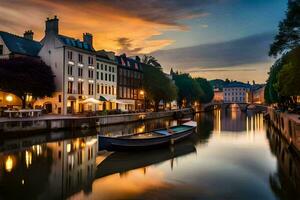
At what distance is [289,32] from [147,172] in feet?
55.7

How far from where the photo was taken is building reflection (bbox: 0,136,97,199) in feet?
51.1

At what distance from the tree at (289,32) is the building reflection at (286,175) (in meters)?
9.38

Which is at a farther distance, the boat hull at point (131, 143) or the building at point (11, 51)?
the building at point (11, 51)

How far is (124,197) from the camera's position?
48.8 feet

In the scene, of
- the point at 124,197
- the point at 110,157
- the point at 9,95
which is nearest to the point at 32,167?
the point at 110,157

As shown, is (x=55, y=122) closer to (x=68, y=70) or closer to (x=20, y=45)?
(x=68, y=70)

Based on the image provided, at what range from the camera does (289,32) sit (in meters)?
25.1

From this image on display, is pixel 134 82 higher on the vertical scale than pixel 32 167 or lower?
higher

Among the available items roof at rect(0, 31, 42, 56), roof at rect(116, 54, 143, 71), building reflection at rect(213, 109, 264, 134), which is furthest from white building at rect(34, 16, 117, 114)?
building reflection at rect(213, 109, 264, 134)

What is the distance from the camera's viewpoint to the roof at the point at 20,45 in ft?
158

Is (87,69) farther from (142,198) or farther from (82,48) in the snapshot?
(142,198)

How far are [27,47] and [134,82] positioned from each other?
30.3m

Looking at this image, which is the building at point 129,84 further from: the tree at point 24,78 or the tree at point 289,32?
the tree at point 289,32

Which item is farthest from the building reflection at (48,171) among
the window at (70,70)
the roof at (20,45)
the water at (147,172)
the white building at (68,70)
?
the roof at (20,45)
